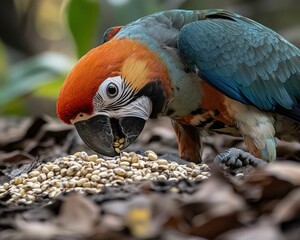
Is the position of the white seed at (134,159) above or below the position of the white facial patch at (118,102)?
below

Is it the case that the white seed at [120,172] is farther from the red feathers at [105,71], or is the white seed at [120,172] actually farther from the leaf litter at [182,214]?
the leaf litter at [182,214]

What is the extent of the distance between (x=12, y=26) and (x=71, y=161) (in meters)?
6.16

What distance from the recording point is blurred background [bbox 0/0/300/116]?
6383 mm

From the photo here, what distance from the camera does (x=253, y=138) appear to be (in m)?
3.60

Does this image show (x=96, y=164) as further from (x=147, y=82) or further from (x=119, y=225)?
(x=119, y=225)

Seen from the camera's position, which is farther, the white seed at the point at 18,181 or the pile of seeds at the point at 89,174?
the white seed at the point at 18,181

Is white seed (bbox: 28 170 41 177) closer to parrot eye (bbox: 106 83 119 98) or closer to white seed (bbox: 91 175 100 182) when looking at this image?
white seed (bbox: 91 175 100 182)

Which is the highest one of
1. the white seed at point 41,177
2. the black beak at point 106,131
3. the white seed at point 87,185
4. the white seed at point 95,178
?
the black beak at point 106,131

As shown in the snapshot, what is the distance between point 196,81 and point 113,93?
54cm

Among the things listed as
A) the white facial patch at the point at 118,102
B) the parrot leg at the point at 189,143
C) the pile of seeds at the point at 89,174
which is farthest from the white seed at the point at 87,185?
the parrot leg at the point at 189,143

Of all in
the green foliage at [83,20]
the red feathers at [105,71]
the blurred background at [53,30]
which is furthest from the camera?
the blurred background at [53,30]

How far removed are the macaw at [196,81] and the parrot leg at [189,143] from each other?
0.17 m

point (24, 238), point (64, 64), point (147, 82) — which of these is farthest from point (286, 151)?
point (64, 64)

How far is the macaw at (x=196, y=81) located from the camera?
11.2ft
